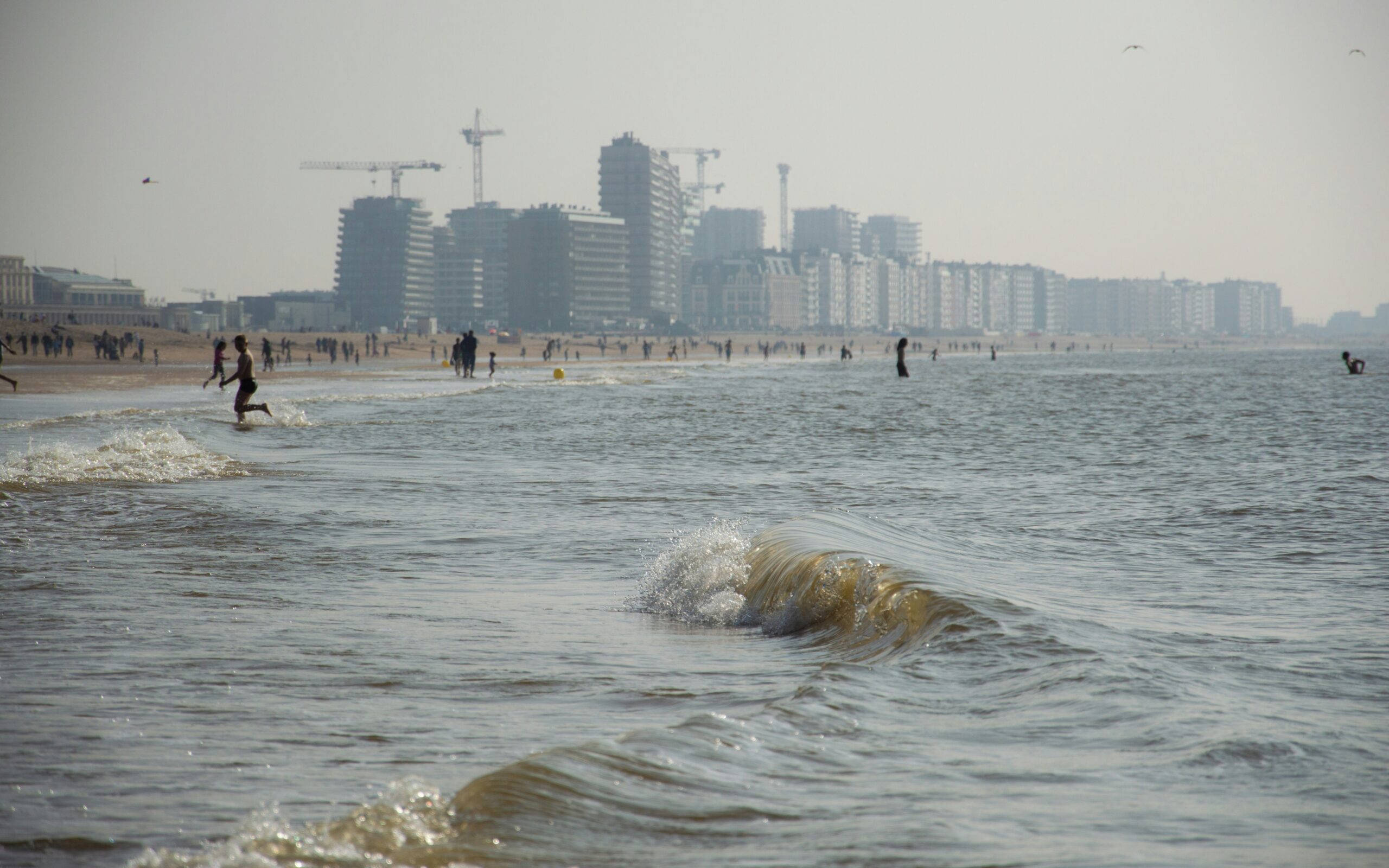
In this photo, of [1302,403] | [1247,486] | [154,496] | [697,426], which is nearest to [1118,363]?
[1302,403]

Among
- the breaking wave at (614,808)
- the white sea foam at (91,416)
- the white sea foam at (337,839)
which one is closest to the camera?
the white sea foam at (337,839)

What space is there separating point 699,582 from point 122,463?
10844mm

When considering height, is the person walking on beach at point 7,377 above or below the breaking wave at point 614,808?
above

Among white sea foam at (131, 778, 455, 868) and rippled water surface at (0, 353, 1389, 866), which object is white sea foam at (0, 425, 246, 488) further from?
white sea foam at (131, 778, 455, 868)

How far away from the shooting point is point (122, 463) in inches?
661

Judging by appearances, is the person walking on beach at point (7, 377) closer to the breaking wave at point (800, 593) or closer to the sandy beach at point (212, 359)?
the sandy beach at point (212, 359)

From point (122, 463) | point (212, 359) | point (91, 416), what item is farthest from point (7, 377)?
point (212, 359)

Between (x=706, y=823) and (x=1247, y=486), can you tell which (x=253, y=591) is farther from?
(x=1247, y=486)

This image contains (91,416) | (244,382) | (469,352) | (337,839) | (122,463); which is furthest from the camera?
(469,352)

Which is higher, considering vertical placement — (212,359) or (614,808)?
(212,359)

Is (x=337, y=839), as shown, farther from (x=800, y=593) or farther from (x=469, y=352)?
(x=469, y=352)

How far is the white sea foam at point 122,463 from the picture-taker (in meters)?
15.5

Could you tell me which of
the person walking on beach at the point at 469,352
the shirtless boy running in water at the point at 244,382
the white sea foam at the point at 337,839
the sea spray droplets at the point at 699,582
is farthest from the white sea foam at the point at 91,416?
the person walking on beach at the point at 469,352

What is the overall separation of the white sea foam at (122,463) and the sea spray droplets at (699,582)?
8.73 meters
